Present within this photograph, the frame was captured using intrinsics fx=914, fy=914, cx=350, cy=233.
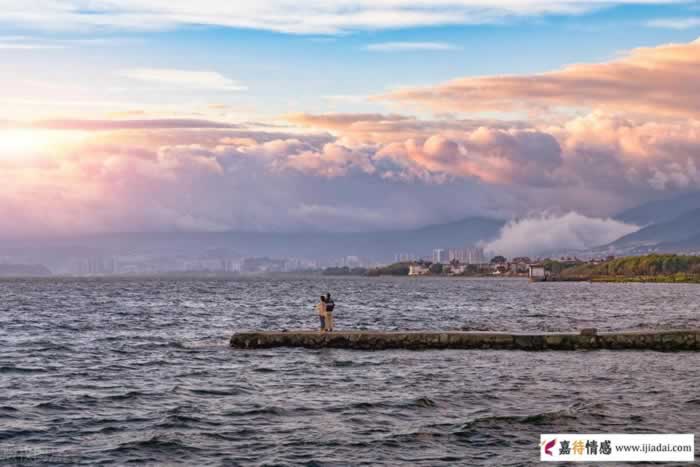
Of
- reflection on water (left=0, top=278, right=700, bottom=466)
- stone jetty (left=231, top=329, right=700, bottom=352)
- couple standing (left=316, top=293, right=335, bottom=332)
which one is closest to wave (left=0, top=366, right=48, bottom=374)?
reflection on water (left=0, top=278, right=700, bottom=466)

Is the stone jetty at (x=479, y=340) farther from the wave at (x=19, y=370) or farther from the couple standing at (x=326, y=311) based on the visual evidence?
the wave at (x=19, y=370)

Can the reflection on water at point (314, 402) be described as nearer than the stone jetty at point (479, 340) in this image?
Yes

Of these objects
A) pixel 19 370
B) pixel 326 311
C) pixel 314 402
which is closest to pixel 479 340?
pixel 326 311

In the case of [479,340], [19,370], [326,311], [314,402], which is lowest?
[314,402]

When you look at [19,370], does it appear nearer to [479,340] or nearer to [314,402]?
[314,402]

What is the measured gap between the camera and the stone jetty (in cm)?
6147

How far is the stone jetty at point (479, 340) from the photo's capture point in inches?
2420

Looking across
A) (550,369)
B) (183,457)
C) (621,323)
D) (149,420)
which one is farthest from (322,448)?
(621,323)

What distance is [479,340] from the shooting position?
6181 centimetres

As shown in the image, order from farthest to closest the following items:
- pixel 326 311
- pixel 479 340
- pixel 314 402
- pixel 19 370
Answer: pixel 326 311 < pixel 479 340 < pixel 19 370 < pixel 314 402

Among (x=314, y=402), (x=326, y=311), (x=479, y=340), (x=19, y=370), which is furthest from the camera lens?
(x=326, y=311)

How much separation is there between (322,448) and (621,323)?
68.0m

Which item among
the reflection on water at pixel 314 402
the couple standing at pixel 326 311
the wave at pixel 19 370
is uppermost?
the couple standing at pixel 326 311

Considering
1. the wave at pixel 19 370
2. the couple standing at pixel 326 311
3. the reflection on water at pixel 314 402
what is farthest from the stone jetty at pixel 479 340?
the wave at pixel 19 370
